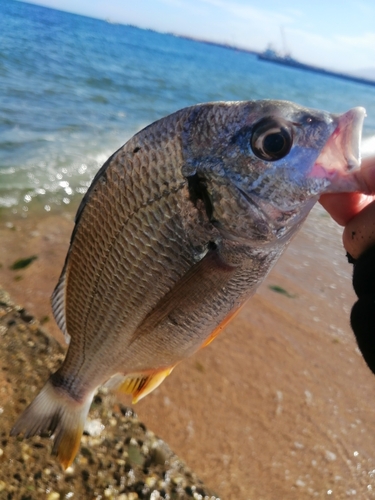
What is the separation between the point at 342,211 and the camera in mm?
1935

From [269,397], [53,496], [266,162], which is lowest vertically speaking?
[269,397]

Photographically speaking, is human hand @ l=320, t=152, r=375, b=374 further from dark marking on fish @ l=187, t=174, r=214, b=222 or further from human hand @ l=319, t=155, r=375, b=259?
dark marking on fish @ l=187, t=174, r=214, b=222

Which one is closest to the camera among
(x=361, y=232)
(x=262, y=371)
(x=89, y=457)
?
(x=361, y=232)

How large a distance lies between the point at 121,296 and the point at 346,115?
1.05 metres

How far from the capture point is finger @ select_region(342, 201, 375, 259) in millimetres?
1811

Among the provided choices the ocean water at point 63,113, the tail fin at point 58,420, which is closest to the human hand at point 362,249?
the tail fin at point 58,420

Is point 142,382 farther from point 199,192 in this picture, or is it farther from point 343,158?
point 343,158

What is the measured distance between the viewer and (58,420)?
84.9 inches

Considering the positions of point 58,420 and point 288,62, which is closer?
point 58,420

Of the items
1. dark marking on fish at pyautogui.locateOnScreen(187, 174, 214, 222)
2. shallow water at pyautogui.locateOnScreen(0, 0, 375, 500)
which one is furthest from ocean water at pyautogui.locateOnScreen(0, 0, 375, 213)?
dark marking on fish at pyautogui.locateOnScreen(187, 174, 214, 222)

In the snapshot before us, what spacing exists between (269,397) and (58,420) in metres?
1.99

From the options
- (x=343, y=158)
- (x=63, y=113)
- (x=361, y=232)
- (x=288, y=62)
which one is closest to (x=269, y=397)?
(x=361, y=232)

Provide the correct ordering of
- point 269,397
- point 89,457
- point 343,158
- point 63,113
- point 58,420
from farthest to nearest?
point 63,113 → point 269,397 → point 89,457 → point 58,420 → point 343,158

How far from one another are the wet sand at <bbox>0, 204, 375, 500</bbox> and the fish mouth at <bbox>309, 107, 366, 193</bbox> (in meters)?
2.15
